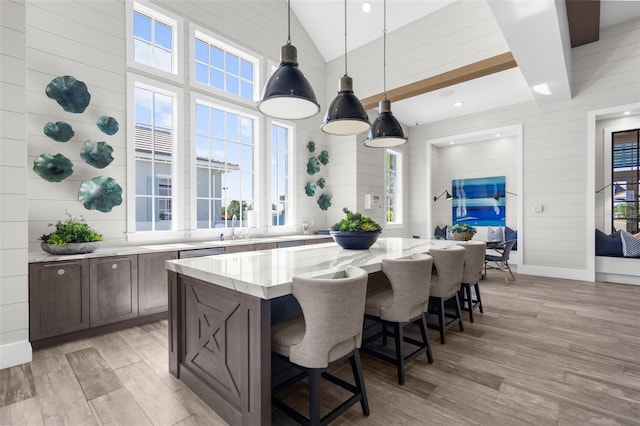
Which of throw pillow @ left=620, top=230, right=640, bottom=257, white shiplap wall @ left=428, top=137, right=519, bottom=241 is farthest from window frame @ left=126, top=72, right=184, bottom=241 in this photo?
throw pillow @ left=620, top=230, right=640, bottom=257

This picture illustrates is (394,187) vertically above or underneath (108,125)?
underneath

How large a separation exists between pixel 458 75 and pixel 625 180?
4071 millimetres

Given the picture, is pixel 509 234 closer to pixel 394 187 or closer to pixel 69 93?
pixel 394 187

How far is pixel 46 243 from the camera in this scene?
2922 millimetres

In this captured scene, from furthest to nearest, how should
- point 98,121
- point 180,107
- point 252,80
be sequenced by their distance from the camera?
point 252,80
point 180,107
point 98,121

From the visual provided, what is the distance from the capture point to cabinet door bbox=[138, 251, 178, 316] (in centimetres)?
336

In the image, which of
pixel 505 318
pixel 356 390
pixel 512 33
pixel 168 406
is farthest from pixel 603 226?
pixel 168 406

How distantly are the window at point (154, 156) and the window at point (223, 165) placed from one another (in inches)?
15.5

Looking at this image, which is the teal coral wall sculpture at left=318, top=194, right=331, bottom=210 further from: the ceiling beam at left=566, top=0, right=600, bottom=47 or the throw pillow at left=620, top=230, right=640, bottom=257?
the throw pillow at left=620, top=230, right=640, bottom=257

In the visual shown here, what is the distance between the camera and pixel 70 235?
3033 millimetres

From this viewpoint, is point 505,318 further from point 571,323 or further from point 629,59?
point 629,59

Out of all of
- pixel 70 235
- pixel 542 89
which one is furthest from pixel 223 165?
pixel 542 89

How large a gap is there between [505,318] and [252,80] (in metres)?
5.30

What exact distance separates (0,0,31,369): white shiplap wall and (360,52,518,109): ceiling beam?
4.61 meters
